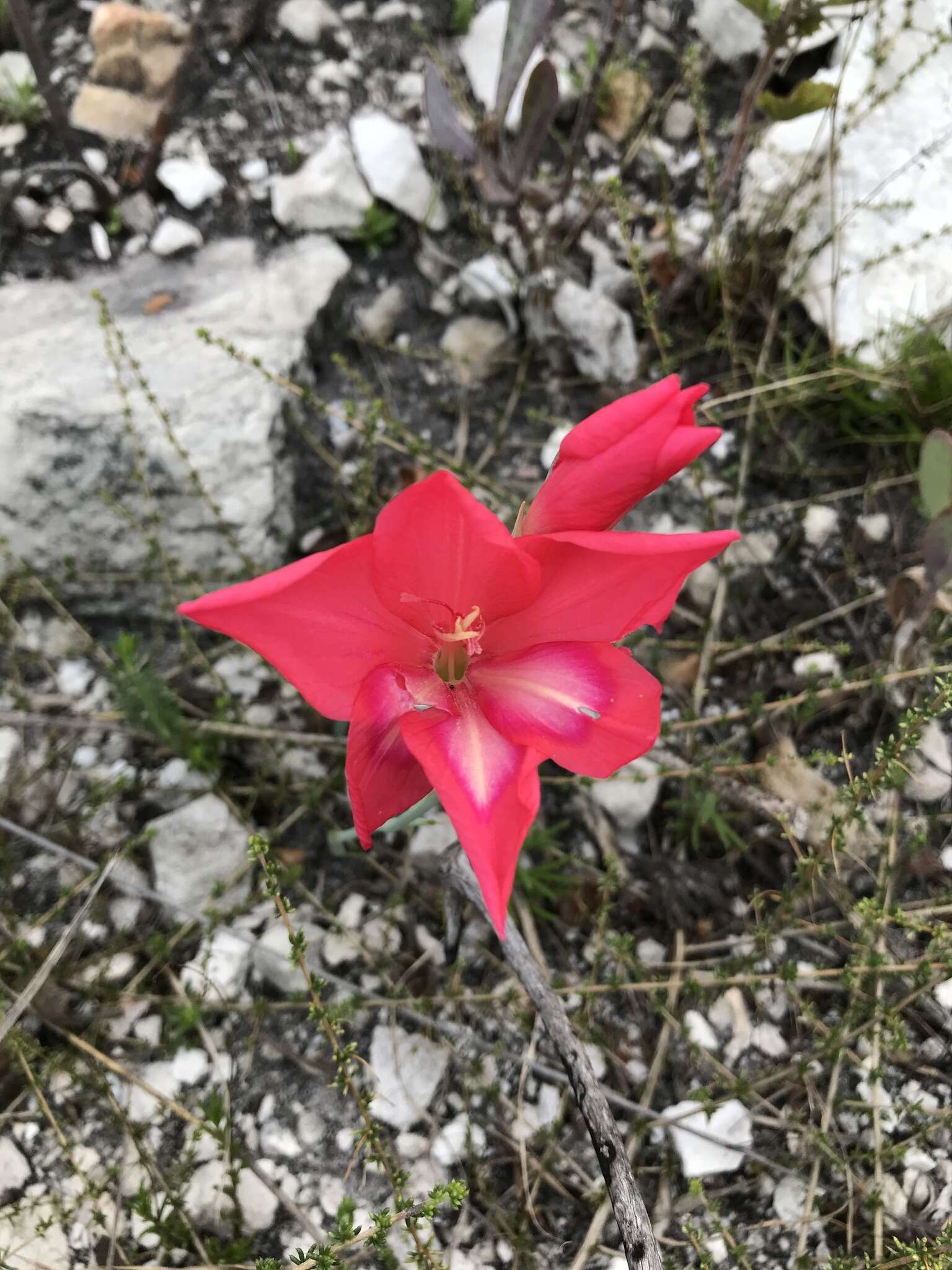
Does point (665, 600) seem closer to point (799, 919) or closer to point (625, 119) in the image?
point (799, 919)

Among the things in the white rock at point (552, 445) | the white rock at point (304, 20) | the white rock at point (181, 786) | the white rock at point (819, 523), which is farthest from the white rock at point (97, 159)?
the white rock at point (819, 523)

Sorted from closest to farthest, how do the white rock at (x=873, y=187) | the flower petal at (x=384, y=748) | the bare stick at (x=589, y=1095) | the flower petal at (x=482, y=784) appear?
the flower petal at (x=482, y=784) < the flower petal at (x=384, y=748) < the bare stick at (x=589, y=1095) < the white rock at (x=873, y=187)

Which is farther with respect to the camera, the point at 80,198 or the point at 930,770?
the point at 80,198

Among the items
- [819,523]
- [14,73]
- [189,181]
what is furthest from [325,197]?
[819,523]

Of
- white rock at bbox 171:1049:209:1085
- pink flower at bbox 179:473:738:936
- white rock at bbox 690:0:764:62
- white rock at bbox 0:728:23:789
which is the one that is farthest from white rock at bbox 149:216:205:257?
white rock at bbox 171:1049:209:1085

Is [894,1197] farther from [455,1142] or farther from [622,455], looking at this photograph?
[622,455]

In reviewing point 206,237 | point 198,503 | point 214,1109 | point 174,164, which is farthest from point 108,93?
point 214,1109

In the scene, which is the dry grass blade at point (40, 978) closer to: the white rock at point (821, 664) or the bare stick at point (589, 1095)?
the bare stick at point (589, 1095)
